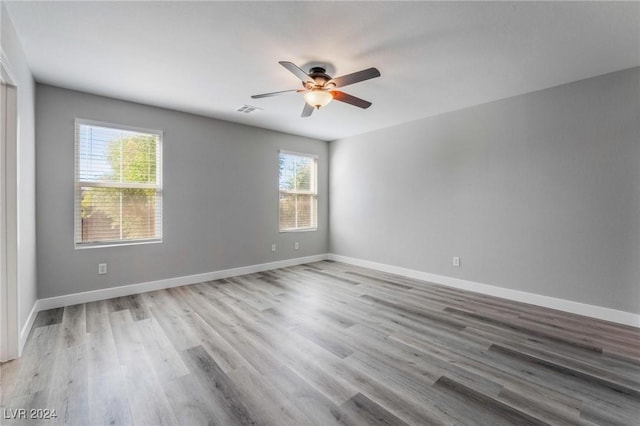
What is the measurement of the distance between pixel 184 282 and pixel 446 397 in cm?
377

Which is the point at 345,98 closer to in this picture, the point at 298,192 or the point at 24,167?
the point at 298,192

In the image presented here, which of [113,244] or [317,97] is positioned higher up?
[317,97]

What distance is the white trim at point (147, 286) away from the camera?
3293 mm

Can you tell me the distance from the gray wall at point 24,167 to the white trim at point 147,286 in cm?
27

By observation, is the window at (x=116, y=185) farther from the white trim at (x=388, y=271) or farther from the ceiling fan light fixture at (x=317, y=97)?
the ceiling fan light fixture at (x=317, y=97)

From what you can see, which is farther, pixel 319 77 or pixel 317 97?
pixel 317 97

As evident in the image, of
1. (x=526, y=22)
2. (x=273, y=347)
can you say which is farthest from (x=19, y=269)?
(x=526, y=22)

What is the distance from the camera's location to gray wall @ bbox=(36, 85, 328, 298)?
326 cm

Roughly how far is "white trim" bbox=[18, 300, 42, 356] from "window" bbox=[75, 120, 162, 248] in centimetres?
75

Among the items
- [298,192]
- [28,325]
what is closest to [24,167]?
[28,325]

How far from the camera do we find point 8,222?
2.16m

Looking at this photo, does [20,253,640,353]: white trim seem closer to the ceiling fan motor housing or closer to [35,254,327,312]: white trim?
[35,254,327,312]: white trim

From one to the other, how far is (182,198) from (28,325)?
2135 millimetres

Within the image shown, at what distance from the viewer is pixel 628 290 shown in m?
2.86
